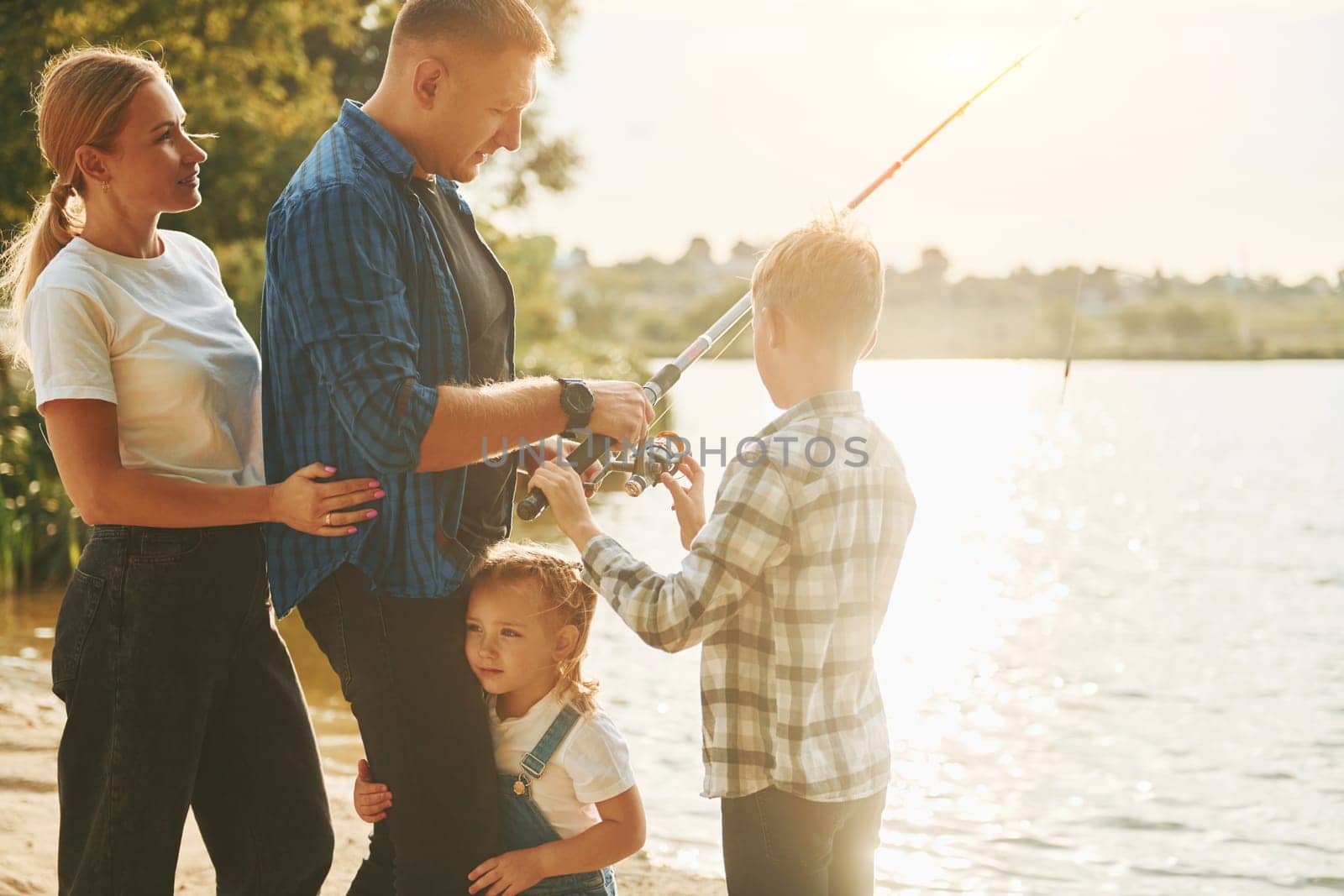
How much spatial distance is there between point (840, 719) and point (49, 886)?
2475 mm

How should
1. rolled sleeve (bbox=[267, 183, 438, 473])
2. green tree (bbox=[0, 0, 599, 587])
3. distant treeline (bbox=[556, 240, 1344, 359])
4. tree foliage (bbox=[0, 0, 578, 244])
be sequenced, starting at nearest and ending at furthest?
rolled sleeve (bbox=[267, 183, 438, 473]) → green tree (bbox=[0, 0, 599, 587]) → tree foliage (bbox=[0, 0, 578, 244]) → distant treeline (bbox=[556, 240, 1344, 359])

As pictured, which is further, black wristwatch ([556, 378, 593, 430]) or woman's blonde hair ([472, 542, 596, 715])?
woman's blonde hair ([472, 542, 596, 715])

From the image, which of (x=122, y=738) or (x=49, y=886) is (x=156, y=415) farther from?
(x=49, y=886)

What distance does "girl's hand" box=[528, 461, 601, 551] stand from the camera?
2.15m

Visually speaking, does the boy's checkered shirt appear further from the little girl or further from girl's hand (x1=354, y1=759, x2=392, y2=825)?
girl's hand (x1=354, y1=759, x2=392, y2=825)

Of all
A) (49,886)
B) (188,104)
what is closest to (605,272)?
(188,104)

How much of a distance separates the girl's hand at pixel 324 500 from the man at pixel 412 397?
0.02m

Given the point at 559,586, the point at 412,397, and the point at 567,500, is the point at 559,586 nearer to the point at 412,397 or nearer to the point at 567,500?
the point at 567,500

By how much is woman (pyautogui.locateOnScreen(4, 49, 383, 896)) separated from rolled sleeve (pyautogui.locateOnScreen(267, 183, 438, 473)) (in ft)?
0.50

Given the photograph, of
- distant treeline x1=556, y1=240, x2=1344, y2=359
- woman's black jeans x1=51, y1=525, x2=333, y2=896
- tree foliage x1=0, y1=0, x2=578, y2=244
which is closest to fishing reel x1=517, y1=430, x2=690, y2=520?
woman's black jeans x1=51, y1=525, x2=333, y2=896

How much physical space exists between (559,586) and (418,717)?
44 cm

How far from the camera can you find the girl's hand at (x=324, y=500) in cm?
203

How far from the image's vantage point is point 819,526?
79.8 inches

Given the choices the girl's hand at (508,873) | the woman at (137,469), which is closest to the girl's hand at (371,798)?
the girl's hand at (508,873)
